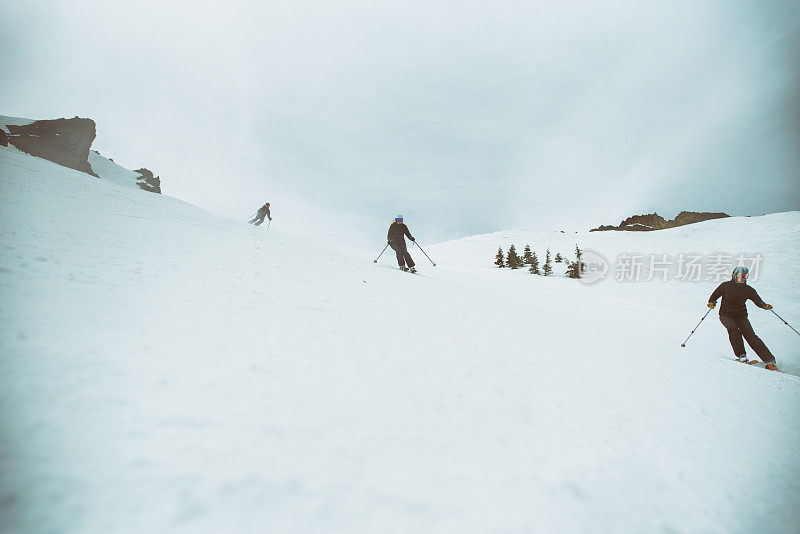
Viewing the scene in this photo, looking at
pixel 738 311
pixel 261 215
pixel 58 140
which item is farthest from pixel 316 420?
pixel 58 140

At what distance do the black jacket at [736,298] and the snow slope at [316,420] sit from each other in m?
3.70

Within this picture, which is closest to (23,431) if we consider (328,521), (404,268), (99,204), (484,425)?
(328,521)

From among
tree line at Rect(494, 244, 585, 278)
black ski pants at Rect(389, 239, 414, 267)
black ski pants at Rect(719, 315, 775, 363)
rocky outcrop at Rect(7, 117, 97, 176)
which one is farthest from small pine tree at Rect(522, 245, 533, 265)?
rocky outcrop at Rect(7, 117, 97, 176)

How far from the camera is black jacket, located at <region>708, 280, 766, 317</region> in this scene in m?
6.36

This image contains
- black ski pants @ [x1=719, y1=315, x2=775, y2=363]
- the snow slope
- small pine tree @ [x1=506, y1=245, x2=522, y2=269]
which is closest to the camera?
the snow slope

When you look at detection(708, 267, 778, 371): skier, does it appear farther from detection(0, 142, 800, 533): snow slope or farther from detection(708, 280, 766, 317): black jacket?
detection(0, 142, 800, 533): snow slope

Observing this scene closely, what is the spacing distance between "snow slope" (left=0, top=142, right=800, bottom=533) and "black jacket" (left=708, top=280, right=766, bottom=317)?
3702 millimetres

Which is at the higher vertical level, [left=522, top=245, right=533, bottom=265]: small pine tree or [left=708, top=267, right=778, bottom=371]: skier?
[left=522, top=245, right=533, bottom=265]: small pine tree

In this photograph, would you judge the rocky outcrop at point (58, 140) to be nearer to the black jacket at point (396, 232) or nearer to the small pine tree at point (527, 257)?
the black jacket at point (396, 232)

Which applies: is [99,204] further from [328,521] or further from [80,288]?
[328,521]

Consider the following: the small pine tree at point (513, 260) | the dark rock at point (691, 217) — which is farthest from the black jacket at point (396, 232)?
the dark rock at point (691, 217)

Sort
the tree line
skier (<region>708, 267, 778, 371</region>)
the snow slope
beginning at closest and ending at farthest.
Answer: the snow slope → skier (<region>708, 267, 778, 371</region>) → the tree line

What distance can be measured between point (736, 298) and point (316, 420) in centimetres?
913

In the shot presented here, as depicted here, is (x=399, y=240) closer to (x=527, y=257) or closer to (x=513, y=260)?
→ (x=513, y=260)
